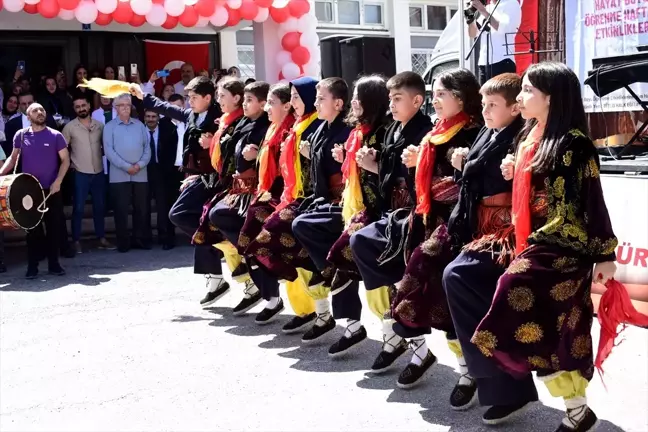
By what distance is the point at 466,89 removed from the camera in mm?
4168

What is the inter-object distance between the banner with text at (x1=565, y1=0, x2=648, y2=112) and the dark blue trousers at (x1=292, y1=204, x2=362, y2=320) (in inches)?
135

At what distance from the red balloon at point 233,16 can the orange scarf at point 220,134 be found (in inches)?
205

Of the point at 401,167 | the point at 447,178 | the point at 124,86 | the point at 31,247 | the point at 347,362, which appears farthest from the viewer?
the point at 31,247

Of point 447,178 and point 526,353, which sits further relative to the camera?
point 447,178

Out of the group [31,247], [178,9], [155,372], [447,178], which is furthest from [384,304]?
[178,9]

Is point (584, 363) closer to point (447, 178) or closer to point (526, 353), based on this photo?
point (526, 353)

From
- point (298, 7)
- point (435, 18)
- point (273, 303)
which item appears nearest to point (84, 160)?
point (298, 7)

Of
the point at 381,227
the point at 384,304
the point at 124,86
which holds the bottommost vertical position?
the point at 384,304

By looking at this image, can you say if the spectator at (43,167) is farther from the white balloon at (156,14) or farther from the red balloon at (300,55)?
the red balloon at (300,55)

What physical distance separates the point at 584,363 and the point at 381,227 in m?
1.38

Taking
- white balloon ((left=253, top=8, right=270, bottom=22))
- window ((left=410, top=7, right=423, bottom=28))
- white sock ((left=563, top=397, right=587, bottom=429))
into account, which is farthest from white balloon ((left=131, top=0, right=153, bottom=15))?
window ((left=410, top=7, right=423, bottom=28))

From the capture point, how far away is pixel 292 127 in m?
5.67

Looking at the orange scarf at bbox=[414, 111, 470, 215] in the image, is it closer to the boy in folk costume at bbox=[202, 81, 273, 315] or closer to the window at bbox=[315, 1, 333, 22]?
the boy in folk costume at bbox=[202, 81, 273, 315]

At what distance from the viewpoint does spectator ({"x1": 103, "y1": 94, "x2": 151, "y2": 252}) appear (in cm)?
1022
